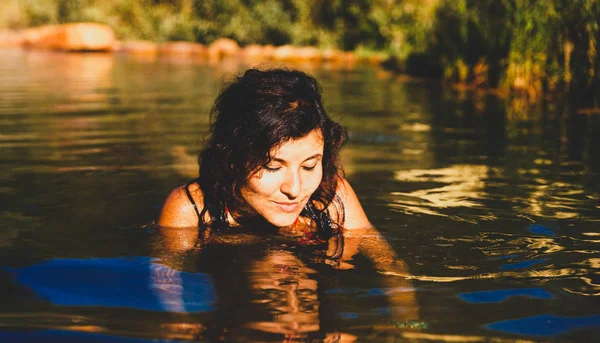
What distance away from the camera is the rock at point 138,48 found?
26.5m

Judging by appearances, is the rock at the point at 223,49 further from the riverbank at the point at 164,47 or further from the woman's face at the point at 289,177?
the woman's face at the point at 289,177

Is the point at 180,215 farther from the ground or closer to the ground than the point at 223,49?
closer to the ground

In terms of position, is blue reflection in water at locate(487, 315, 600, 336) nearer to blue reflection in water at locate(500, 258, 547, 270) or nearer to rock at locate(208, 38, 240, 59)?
blue reflection in water at locate(500, 258, 547, 270)

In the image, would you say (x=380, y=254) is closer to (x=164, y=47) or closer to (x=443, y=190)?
(x=443, y=190)

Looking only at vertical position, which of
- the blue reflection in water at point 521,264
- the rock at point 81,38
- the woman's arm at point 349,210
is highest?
the rock at point 81,38

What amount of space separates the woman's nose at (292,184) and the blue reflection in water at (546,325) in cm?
100

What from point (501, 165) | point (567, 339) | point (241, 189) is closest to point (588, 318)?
point (567, 339)

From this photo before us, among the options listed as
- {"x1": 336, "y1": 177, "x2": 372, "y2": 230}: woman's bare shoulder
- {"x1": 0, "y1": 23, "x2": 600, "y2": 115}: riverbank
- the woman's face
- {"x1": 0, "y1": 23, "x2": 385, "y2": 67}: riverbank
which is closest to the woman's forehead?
the woman's face

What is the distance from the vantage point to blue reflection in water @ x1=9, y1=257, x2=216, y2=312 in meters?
3.21

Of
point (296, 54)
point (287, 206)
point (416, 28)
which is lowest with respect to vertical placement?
point (287, 206)

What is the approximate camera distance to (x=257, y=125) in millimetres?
3645

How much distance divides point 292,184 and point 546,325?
1.17 m

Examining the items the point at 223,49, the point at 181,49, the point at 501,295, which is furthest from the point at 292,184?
the point at 181,49

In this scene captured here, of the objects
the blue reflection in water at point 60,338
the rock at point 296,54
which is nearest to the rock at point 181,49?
the rock at point 296,54
